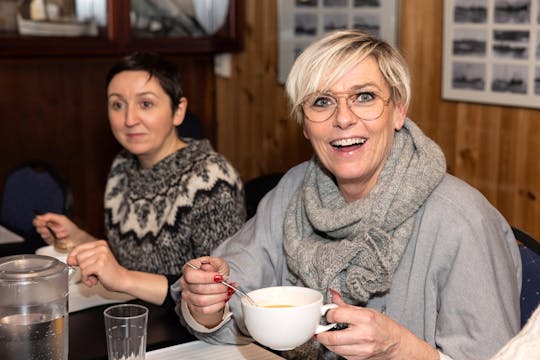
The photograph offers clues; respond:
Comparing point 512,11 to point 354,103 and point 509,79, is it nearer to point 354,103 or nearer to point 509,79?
point 509,79

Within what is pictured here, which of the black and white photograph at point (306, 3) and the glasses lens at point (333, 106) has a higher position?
A: the black and white photograph at point (306, 3)

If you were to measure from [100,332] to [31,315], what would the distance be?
0.29 metres

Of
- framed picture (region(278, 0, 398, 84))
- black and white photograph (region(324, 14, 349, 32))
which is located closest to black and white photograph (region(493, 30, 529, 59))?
framed picture (region(278, 0, 398, 84))

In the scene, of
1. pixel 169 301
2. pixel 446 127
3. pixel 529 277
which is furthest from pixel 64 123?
pixel 529 277

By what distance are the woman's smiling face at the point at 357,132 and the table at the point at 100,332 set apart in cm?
48

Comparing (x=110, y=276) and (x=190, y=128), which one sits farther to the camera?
(x=190, y=128)

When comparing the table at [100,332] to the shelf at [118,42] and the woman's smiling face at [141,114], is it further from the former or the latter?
the shelf at [118,42]

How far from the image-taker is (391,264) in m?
1.64

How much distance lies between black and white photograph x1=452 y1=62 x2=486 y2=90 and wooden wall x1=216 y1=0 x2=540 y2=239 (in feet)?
0.24

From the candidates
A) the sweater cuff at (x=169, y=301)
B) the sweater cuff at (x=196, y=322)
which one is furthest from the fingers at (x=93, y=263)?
the sweater cuff at (x=196, y=322)

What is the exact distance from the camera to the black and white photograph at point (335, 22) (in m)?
3.76

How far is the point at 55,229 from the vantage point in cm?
246

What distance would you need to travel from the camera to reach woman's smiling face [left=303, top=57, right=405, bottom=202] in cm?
171

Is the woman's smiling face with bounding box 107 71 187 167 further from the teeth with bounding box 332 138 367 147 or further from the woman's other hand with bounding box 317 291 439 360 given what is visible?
the woman's other hand with bounding box 317 291 439 360
